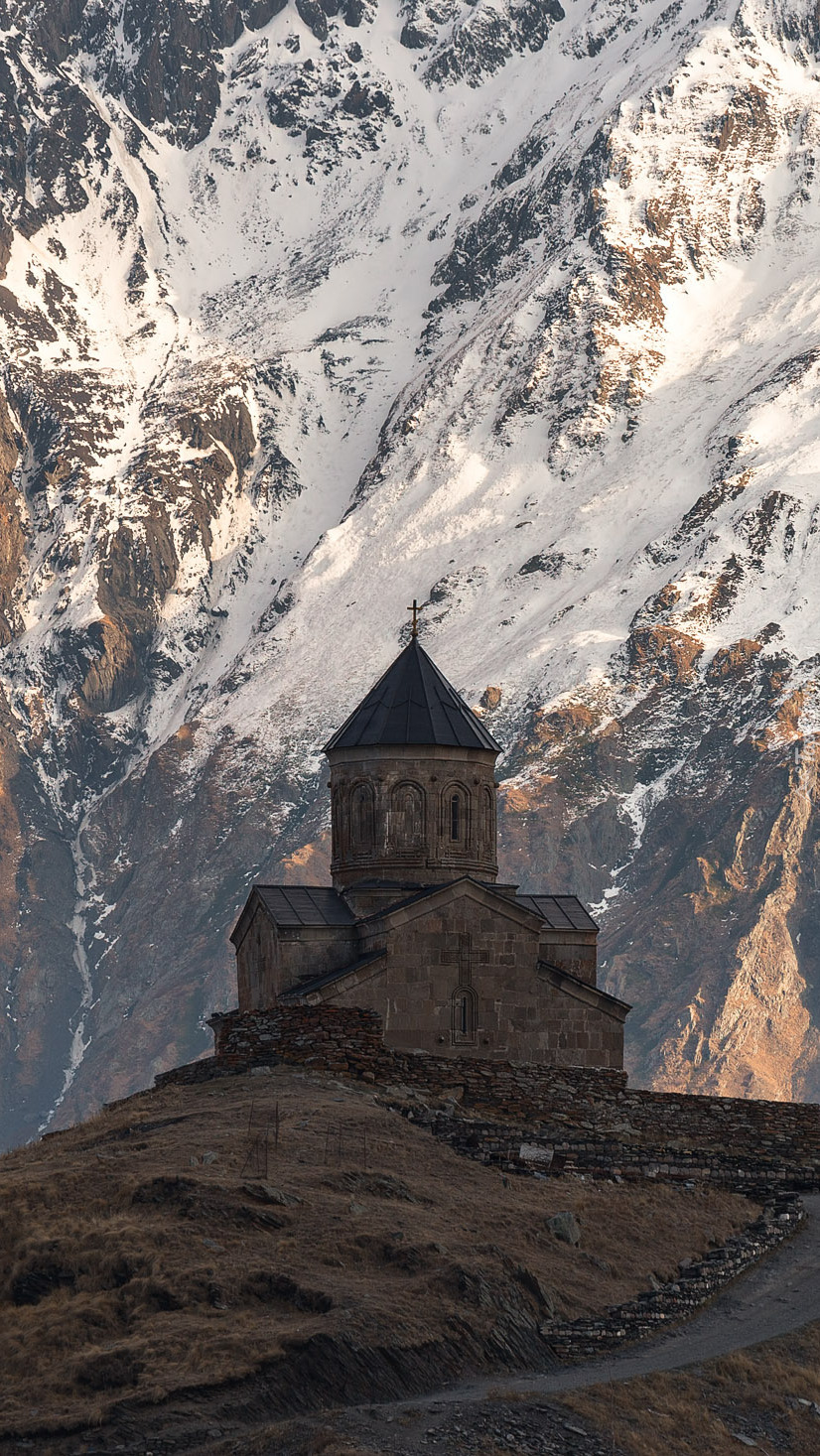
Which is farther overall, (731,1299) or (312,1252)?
(731,1299)

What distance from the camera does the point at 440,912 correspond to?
5303 cm

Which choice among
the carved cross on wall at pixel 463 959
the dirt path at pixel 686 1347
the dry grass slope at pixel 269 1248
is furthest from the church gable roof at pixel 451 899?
the dirt path at pixel 686 1347

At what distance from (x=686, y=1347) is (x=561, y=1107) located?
11.9 meters

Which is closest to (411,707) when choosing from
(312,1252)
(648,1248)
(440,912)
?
(440,912)

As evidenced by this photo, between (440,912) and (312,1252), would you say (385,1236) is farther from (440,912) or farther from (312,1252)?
(440,912)

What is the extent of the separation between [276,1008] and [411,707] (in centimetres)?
1271

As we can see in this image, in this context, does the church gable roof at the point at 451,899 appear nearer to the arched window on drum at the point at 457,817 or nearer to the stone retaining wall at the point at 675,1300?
the arched window on drum at the point at 457,817

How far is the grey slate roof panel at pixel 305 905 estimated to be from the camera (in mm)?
54719

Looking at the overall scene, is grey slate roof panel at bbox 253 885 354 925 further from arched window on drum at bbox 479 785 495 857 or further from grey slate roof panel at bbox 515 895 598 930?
grey slate roof panel at bbox 515 895 598 930

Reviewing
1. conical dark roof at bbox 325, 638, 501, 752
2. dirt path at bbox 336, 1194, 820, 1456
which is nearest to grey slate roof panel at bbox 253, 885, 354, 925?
conical dark roof at bbox 325, 638, 501, 752

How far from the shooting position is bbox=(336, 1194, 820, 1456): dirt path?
28734 mm

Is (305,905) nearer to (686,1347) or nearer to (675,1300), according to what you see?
(675,1300)

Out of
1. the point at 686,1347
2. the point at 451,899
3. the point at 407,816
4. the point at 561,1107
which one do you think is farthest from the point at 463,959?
the point at 686,1347

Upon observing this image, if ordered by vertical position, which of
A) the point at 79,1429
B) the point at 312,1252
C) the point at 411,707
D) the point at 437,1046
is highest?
the point at 411,707
